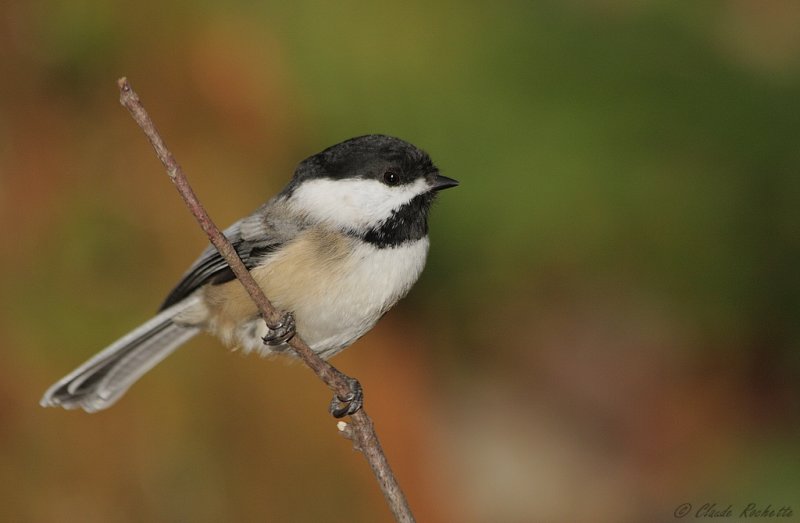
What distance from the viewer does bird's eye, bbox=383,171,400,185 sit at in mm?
2010

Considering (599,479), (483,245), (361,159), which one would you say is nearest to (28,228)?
(361,159)

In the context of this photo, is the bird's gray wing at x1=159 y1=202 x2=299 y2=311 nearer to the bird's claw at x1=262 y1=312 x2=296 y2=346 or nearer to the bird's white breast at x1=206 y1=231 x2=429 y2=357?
the bird's white breast at x1=206 y1=231 x2=429 y2=357

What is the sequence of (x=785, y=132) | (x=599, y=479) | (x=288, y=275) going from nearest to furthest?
1. (x=288, y=275)
2. (x=785, y=132)
3. (x=599, y=479)

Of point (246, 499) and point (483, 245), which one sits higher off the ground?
point (483, 245)

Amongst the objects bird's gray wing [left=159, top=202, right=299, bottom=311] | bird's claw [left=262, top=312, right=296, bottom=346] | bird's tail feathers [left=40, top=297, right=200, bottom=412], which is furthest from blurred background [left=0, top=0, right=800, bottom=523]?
bird's claw [left=262, top=312, right=296, bottom=346]

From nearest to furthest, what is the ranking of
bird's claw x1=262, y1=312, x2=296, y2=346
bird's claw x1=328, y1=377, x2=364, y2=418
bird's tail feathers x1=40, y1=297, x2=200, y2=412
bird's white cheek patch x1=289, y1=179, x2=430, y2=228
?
bird's claw x1=262, y1=312, x2=296, y2=346 < bird's claw x1=328, y1=377, x2=364, y2=418 < bird's white cheek patch x1=289, y1=179, x2=430, y2=228 < bird's tail feathers x1=40, y1=297, x2=200, y2=412

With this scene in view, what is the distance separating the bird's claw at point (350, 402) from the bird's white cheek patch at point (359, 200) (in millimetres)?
356

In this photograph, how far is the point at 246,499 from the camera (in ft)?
7.99

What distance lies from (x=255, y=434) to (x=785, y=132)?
5.48ft

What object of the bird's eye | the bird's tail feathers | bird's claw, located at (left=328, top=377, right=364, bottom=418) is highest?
the bird's eye

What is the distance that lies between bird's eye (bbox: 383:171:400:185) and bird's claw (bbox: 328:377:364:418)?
45 centimetres

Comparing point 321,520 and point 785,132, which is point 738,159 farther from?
point 321,520

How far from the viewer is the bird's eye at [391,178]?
2.01m

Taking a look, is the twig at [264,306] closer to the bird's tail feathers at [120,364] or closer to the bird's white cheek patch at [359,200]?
the bird's white cheek patch at [359,200]
